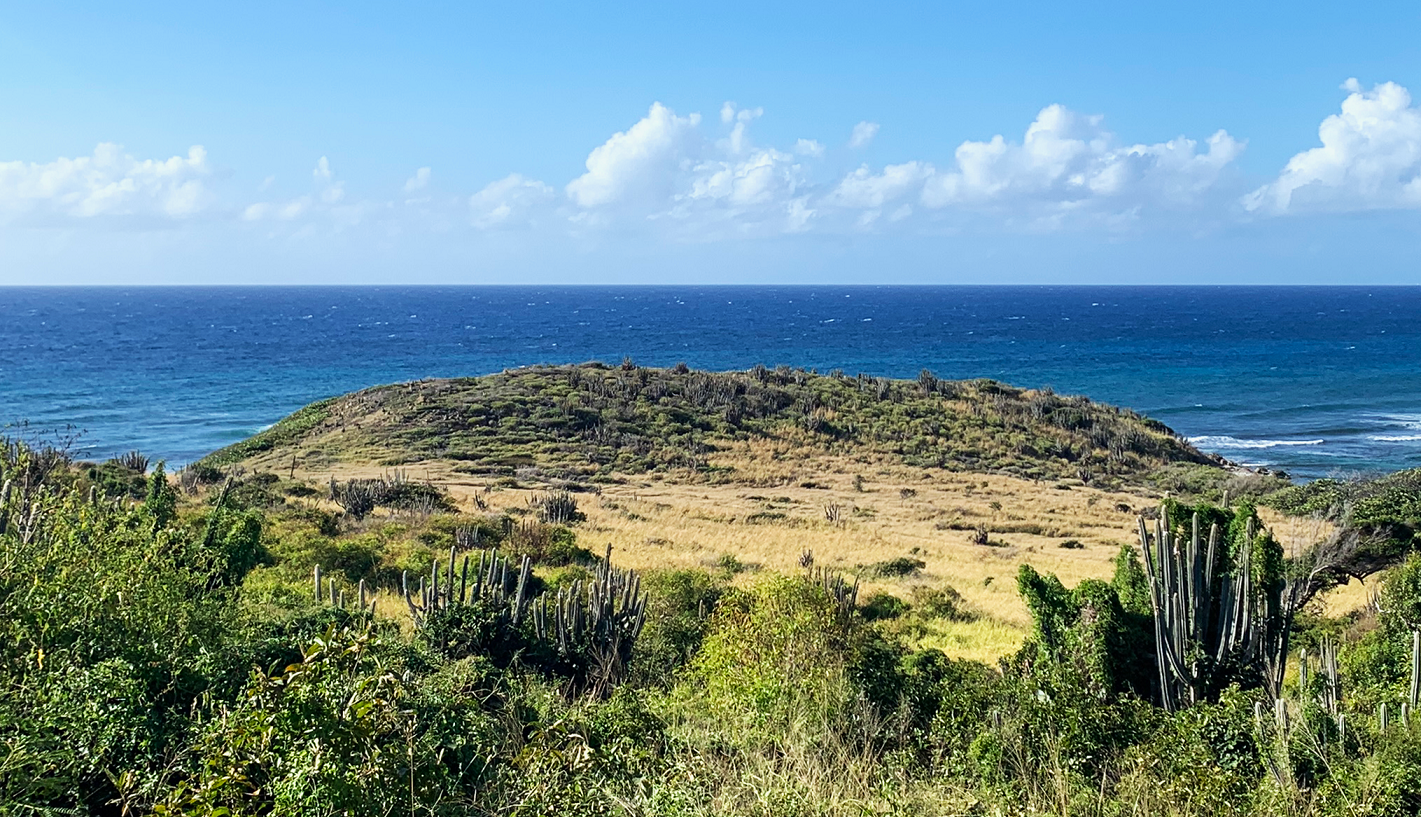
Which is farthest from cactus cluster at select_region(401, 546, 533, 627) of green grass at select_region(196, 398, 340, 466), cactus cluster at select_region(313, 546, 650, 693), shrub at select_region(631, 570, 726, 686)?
green grass at select_region(196, 398, 340, 466)

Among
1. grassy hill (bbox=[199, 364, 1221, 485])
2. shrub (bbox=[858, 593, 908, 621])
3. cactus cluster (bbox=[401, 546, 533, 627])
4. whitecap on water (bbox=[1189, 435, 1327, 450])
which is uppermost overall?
cactus cluster (bbox=[401, 546, 533, 627])

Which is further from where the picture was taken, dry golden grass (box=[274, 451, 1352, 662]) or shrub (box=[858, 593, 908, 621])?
dry golden grass (box=[274, 451, 1352, 662])

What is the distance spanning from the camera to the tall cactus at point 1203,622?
14.7 m

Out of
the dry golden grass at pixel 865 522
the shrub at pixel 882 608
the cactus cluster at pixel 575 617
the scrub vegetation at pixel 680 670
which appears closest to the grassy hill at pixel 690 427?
the dry golden grass at pixel 865 522

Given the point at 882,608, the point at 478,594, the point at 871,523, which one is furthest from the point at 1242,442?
the point at 478,594

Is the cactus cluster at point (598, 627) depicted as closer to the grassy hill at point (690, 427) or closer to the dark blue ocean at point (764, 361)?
the grassy hill at point (690, 427)

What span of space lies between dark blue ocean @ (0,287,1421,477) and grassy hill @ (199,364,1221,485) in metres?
8.49

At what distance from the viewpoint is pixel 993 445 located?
185ft

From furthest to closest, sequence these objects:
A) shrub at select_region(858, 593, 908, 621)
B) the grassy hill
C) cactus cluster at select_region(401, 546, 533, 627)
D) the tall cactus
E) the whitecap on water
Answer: the whitecap on water → the grassy hill → shrub at select_region(858, 593, 908, 621) → cactus cluster at select_region(401, 546, 533, 627) → the tall cactus

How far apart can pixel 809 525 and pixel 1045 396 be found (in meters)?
31.6

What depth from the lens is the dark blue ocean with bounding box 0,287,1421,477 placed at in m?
67.1

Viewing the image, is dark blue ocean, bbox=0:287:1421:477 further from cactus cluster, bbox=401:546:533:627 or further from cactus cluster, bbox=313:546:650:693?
cactus cluster, bbox=313:546:650:693

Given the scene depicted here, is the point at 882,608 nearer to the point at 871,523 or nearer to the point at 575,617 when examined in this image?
the point at 575,617

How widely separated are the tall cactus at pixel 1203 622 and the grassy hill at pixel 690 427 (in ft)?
112
